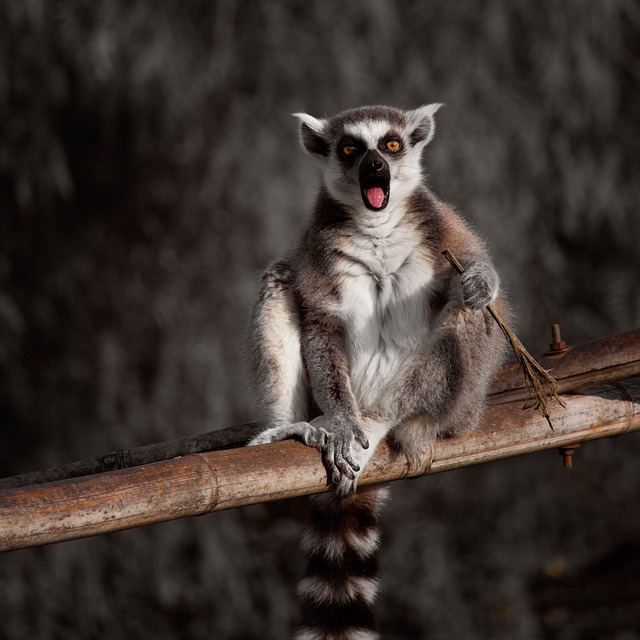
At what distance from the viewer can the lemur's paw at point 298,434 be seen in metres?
2.42

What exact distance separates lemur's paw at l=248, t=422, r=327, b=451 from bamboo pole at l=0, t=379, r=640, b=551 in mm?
34

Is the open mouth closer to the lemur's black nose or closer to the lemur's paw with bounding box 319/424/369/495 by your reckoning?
the lemur's black nose

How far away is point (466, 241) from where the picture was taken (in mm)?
2840

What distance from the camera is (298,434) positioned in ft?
8.21

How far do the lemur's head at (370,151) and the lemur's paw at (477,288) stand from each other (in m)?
0.35

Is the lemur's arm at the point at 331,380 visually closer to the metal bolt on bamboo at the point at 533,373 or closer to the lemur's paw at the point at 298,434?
the lemur's paw at the point at 298,434

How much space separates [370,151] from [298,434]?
2.87ft

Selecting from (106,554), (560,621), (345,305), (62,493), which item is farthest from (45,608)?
(62,493)

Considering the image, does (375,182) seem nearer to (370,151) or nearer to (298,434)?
(370,151)

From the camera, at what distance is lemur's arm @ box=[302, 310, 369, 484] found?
244cm

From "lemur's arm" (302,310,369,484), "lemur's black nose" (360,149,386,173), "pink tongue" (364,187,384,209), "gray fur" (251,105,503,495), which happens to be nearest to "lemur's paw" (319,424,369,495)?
"lemur's arm" (302,310,369,484)

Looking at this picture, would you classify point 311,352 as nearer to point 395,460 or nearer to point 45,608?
point 395,460

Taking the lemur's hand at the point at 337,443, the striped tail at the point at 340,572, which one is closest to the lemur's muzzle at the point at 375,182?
the lemur's hand at the point at 337,443

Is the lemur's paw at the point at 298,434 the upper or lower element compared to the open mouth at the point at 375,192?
lower
